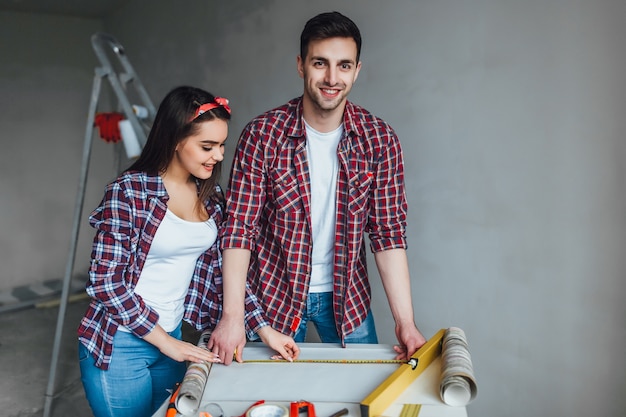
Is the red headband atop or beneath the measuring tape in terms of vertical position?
atop

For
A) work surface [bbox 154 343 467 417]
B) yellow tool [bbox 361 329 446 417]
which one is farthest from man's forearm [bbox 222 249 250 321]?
yellow tool [bbox 361 329 446 417]

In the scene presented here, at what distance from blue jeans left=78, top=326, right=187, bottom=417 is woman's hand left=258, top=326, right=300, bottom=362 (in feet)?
1.06

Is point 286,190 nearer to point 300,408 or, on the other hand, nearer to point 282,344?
point 282,344

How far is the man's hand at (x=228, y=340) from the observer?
1.46 meters

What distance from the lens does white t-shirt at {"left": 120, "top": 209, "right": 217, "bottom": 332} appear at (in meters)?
1.57

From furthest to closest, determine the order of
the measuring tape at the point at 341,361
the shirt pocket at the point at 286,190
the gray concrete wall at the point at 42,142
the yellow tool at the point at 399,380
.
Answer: the gray concrete wall at the point at 42,142 < the shirt pocket at the point at 286,190 < the measuring tape at the point at 341,361 < the yellow tool at the point at 399,380

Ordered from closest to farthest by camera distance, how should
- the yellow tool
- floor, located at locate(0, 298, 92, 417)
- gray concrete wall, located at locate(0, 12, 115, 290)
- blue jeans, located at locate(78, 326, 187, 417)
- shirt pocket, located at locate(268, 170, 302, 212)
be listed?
the yellow tool < blue jeans, located at locate(78, 326, 187, 417) < shirt pocket, located at locate(268, 170, 302, 212) < floor, located at locate(0, 298, 92, 417) < gray concrete wall, located at locate(0, 12, 115, 290)

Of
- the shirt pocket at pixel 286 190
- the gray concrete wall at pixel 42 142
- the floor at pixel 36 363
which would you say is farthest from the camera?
the gray concrete wall at pixel 42 142

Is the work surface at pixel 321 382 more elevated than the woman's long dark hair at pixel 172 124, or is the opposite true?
the woman's long dark hair at pixel 172 124

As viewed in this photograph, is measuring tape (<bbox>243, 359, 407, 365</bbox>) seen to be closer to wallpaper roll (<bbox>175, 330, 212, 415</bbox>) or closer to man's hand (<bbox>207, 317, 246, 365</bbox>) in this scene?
man's hand (<bbox>207, 317, 246, 365</bbox>)

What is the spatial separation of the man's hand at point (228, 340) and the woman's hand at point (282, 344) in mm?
63

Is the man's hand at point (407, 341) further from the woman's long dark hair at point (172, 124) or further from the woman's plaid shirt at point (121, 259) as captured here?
the woman's long dark hair at point (172, 124)

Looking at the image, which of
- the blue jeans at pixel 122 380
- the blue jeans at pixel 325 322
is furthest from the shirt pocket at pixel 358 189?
the blue jeans at pixel 122 380

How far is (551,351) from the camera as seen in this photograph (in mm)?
1850
